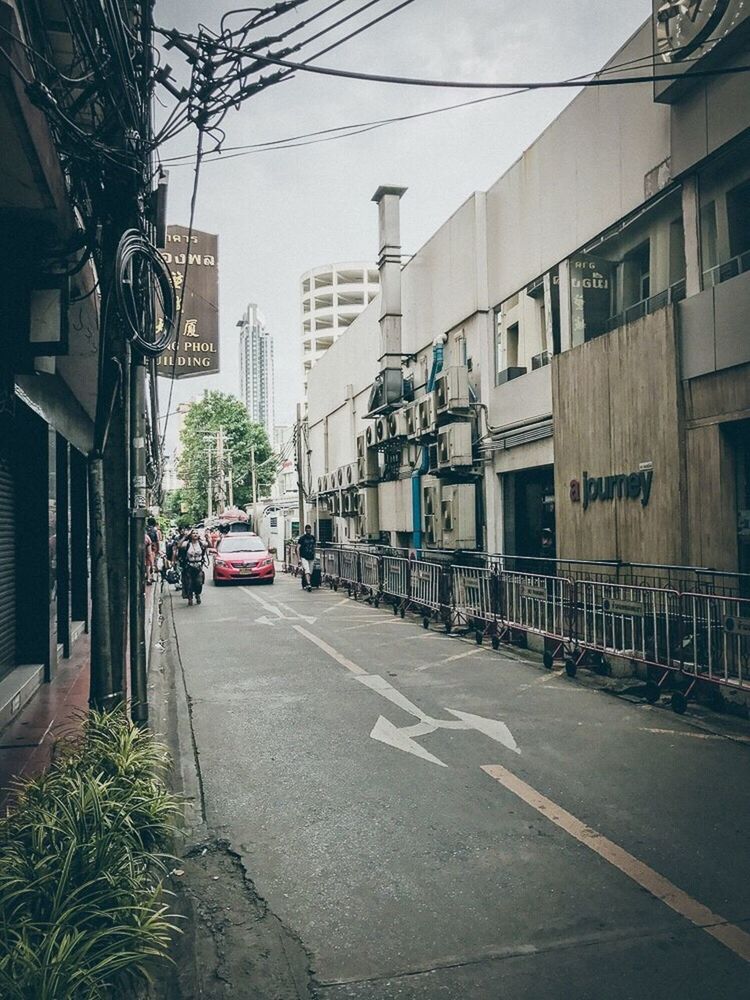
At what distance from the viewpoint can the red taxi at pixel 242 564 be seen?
85.7 ft

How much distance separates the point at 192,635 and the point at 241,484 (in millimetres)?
62038

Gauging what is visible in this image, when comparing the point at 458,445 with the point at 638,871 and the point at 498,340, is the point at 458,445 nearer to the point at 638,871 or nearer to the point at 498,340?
the point at 498,340

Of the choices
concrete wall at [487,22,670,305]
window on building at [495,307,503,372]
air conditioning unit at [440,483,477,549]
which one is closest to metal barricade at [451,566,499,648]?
air conditioning unit at [440,483,477,549]

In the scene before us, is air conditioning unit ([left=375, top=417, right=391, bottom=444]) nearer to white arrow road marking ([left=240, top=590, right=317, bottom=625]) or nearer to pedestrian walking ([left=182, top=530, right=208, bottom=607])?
white arrow road marking ([left=240, top=590, right=317, bottom=625])

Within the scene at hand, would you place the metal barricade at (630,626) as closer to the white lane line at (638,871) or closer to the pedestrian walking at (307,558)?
the white lane line at (638,871)

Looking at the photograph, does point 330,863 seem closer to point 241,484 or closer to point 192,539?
point 192,539

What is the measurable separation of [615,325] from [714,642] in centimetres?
633

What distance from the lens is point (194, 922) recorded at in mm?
4164

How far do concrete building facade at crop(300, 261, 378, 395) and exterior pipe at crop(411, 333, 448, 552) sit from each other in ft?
189

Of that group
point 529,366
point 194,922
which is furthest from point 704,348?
point 194,922

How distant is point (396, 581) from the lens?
59.2 ft

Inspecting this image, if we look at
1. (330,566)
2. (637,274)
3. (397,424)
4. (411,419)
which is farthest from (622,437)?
(330,566)

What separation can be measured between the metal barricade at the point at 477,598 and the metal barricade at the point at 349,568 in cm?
676

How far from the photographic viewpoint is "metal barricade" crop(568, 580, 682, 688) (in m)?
8.87
